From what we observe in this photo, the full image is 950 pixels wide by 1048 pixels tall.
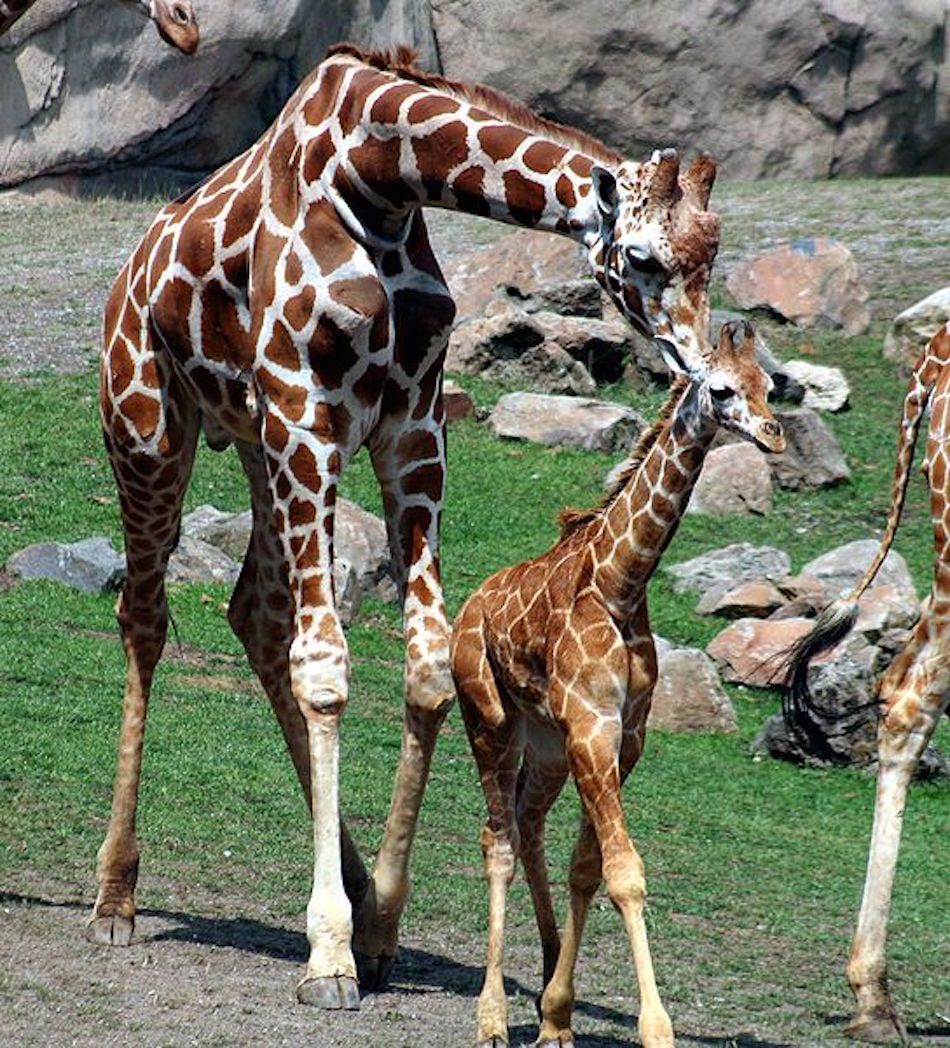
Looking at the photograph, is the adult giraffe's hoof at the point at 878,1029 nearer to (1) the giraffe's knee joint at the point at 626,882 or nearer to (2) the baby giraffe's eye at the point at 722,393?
(1) the giraffe's knee joint at the point at 626,882

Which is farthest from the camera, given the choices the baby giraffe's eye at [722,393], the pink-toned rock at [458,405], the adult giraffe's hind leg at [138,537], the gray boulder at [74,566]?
the pink-toned rock at [458,405]

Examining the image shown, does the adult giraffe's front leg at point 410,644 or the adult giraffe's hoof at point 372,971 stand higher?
the adult giraffe's front leg at point 410,644

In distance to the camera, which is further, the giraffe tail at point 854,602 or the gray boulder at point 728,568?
the gray boulder at point 728,568

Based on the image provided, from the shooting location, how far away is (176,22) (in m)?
7.25

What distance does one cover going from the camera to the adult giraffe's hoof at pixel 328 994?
21.6 ft

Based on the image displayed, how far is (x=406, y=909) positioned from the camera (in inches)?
330

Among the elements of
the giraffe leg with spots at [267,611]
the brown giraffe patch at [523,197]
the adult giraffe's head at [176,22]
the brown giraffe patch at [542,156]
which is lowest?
the giraffe leg with spots at [267,611]

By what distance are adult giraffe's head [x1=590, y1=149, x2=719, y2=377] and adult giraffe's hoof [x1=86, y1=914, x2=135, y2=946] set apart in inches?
112

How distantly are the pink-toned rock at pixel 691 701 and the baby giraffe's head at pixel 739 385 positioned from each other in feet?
23.2

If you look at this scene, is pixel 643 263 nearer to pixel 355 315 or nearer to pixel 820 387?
pixel 355 315

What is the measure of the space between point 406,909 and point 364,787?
227cm

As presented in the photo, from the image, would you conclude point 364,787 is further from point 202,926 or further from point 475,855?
point 202,926

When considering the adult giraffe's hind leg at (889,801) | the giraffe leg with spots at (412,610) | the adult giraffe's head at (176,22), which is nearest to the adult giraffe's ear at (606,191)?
the giraffe leg with spots at (412,610)

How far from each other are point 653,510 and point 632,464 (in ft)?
1.21
